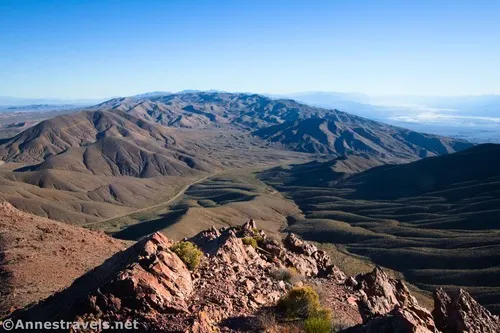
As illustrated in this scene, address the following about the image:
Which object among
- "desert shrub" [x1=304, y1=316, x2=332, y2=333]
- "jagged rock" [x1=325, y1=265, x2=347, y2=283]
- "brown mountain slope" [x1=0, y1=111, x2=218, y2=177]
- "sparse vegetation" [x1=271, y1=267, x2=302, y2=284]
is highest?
"desert shrub" [x1=304, y1=316, x2=332, y2=333]

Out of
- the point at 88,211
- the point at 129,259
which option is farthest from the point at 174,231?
the point at 129,259

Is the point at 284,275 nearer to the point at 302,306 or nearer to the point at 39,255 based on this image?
the point at 302,306

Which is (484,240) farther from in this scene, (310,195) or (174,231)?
(310,195)

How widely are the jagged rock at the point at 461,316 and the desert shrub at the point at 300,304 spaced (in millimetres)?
3836

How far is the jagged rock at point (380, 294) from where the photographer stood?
1664cm

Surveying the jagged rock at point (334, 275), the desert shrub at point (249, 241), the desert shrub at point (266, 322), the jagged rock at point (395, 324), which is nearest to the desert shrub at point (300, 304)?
the desert shrub at point (266, 322)

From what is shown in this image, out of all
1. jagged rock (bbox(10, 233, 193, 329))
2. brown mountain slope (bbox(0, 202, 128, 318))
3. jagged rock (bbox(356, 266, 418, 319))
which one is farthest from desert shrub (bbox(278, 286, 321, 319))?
brown mountain slope (bbox(0, 202, 128, 318))

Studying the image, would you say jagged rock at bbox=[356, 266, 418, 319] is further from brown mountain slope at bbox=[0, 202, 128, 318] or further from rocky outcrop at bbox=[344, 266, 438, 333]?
brown mountain slope at bbox=[0, 202, 128, 318]

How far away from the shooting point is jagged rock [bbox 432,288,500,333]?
12844mm

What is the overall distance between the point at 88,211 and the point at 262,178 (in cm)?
7225

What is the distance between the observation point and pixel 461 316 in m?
13.0

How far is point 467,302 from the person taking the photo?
1348 centimetres

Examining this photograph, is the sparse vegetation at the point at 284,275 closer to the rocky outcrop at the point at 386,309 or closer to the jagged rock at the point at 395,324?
the rocky outcrop at the point at 386,309

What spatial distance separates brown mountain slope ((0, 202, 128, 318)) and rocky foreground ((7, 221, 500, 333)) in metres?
5.99
